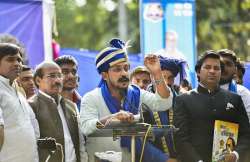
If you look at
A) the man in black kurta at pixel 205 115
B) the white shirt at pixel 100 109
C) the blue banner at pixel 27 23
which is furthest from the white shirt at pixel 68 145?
the blue banner at pixel 27 23

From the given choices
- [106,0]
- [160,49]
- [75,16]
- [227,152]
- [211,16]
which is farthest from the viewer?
[75,16]

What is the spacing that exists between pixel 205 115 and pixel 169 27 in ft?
14.4

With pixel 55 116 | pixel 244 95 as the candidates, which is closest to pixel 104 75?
pixel 55 116

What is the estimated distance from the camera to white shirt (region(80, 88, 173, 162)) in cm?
809

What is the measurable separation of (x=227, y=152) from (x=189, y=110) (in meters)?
0.50

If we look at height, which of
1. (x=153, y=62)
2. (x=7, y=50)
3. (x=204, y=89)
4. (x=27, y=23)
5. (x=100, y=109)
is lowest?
(x=100, y=109)

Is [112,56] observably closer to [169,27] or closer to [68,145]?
[68,145]

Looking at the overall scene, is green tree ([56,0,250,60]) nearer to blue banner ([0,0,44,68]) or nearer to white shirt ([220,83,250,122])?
blue banner ([0,0,44,68])

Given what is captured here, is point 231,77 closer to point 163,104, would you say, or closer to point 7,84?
point 163,104

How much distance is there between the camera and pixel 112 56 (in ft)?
27.0

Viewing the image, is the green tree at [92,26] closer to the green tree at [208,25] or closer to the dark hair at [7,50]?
the green tree at [208,25]

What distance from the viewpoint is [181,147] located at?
27.8ft

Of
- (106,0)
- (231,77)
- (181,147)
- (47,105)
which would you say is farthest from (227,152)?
(106,0)

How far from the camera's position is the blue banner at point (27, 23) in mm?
11844
